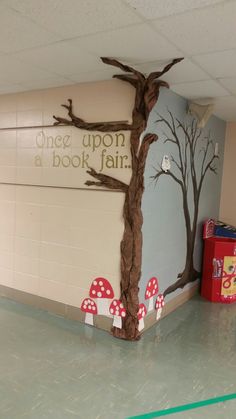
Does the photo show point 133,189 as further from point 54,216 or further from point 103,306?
point 103,306

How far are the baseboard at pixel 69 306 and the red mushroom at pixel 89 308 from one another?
52mm

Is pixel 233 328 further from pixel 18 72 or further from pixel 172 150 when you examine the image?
pixel 18 72

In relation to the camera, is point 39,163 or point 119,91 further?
point 39,163

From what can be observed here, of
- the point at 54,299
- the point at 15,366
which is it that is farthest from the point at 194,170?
the point at 15,366

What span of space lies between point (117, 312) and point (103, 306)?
160 millimetres

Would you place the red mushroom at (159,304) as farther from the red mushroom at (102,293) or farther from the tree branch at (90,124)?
the tree branch at (90,124)

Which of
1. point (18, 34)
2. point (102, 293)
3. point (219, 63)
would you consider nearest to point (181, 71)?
point (219, 63)

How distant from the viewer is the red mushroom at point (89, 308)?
3109mm

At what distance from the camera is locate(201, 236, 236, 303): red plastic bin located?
3.91m

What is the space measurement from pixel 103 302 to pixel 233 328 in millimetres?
1377

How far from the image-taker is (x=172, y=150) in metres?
3.27

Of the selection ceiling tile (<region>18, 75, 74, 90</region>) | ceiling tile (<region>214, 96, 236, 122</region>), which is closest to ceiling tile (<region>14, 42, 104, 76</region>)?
ceiling tile (<region>18, 75, 74, 90</region>)

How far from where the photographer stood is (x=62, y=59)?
2447mm

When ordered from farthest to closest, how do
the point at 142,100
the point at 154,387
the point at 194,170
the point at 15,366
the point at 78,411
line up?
the point at 194,170, the point at 142,100, the point at 15,366, the point at 154,387, the point at 78,411
